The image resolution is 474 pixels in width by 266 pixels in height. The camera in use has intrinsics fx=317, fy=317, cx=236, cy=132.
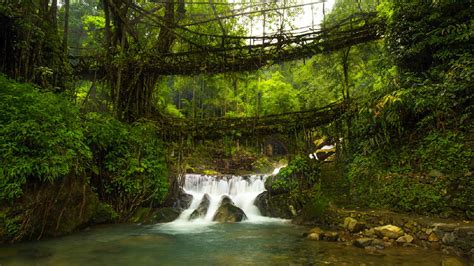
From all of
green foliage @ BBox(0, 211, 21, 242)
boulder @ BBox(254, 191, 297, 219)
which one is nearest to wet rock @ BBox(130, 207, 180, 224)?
boulder @ BBox(254, 191, 297, 219)

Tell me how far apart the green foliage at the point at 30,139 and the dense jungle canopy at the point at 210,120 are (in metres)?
0.03

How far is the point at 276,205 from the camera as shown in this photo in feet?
40.6

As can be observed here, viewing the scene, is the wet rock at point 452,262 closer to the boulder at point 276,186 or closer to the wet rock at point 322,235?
the wet rock at point 322,235

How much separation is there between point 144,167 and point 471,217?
331 inches

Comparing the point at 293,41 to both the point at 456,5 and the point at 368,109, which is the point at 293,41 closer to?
the point at 368,109

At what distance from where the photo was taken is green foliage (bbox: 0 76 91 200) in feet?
19.3

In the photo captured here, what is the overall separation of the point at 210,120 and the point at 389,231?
6.95 m

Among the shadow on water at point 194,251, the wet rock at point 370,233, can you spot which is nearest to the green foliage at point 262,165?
the shadow on water at point 194,251

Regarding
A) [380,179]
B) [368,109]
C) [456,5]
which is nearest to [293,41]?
A: [368,109]

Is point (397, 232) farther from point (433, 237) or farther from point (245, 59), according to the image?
point (245, 59)

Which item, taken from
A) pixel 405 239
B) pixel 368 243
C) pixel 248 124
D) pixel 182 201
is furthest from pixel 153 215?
pixel 405 239

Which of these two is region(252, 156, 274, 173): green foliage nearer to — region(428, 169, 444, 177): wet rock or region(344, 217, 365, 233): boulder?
region(344, 217, 365, 233): boulder

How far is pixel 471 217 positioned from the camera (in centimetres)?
597

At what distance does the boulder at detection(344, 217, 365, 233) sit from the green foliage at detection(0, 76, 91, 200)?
6494 mm
